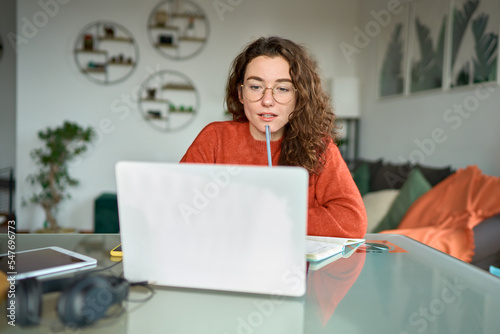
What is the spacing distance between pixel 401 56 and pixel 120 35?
2.52 m

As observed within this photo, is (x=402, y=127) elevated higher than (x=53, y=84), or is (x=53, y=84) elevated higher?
(x=53, y=84)

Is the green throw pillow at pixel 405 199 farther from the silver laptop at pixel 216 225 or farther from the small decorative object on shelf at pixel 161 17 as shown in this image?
the small decorative object on shelf at pixel 161 17

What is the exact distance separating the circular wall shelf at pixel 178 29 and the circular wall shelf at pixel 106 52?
0.25 m

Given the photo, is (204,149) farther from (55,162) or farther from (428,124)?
(55,162)

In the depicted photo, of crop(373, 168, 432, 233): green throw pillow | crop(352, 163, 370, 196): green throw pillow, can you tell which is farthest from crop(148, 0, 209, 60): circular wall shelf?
crop(373, 168, 432, 233): green throw pillow

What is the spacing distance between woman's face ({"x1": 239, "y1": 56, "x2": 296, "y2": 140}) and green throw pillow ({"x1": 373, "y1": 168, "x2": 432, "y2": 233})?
4.24 feet

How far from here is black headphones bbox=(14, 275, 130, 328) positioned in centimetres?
51

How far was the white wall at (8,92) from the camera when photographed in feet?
15.1

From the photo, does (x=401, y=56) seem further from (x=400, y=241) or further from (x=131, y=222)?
(x=131, y=222)

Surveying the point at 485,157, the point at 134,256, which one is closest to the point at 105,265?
the point at 134,256

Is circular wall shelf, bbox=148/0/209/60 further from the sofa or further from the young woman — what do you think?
the young woman

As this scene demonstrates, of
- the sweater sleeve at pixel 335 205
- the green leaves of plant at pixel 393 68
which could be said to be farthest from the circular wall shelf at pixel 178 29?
the sweater sleeve at pixel 335 205

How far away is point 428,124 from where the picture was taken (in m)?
2.71

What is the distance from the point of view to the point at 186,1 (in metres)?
3.94
